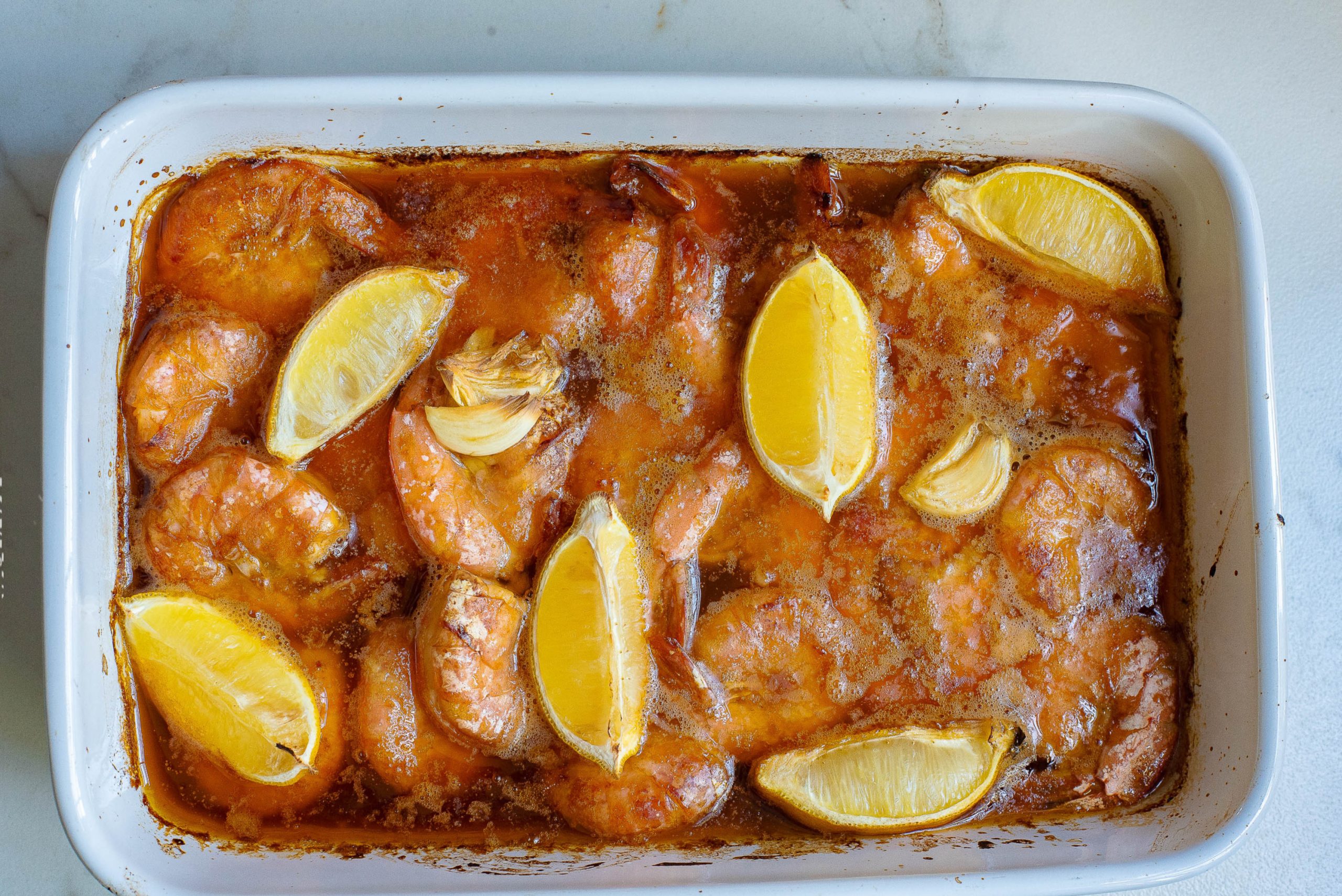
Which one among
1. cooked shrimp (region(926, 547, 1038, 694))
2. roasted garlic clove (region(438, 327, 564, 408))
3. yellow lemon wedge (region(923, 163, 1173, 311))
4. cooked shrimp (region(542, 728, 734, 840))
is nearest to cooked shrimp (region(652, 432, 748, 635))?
cooked shrimp (region(542, 728, 734, 840))

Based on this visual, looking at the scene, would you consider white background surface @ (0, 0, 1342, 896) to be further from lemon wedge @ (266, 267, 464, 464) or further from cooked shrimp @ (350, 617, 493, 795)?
cooked shrimp @ (350, 617, 493, 795)

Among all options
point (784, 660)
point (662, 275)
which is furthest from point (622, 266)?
point (784, 660)

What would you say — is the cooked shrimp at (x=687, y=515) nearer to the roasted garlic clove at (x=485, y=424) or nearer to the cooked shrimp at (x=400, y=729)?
the roasted garlic clove at (x=485, y=424)

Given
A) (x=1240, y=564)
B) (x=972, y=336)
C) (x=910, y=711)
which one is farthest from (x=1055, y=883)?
(x=972, y=336)

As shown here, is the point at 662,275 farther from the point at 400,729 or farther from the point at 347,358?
the point at 400,729

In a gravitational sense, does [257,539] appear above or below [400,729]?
above

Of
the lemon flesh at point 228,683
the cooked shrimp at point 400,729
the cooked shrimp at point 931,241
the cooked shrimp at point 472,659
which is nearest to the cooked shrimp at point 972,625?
the cooked shrimp at point 931,241

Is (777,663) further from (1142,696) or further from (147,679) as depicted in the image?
(147,679)
